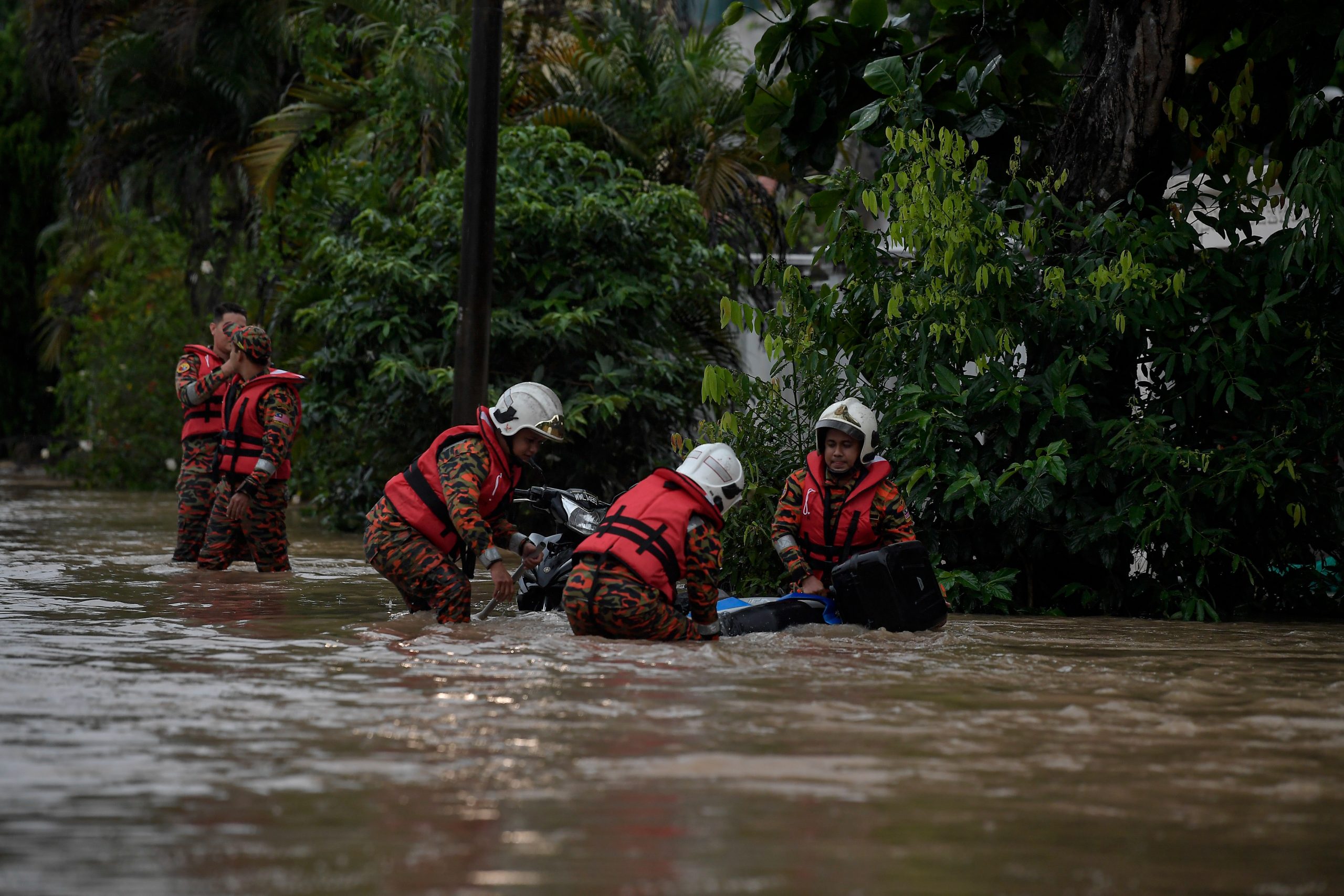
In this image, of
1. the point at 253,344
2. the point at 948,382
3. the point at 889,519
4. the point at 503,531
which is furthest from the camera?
the point at 253,344

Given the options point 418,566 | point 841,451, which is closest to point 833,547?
point 841,451

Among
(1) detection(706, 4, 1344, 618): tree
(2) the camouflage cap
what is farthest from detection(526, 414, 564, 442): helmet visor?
(2) the camouflage cap

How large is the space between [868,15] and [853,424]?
4.08 m

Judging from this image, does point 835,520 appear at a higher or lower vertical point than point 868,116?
lower

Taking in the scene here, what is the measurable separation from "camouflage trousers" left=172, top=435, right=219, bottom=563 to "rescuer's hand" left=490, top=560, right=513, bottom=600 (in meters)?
4.64

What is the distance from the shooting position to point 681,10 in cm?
2202

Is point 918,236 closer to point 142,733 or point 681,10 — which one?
point 142,733

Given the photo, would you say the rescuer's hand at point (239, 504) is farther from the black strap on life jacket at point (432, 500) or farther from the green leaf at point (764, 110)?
the green leaf at point (764, 110)

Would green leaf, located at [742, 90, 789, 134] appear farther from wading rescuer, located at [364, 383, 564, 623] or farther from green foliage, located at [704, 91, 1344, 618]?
wading rescuer, located at [364, 383, 564, 623]

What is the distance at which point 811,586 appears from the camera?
9641 mm

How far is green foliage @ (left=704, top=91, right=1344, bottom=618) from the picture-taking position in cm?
1059

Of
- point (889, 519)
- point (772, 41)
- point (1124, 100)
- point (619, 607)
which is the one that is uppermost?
point (772, 41)

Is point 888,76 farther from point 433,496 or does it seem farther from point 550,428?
point 433,496

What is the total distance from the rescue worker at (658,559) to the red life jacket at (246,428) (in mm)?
4293
